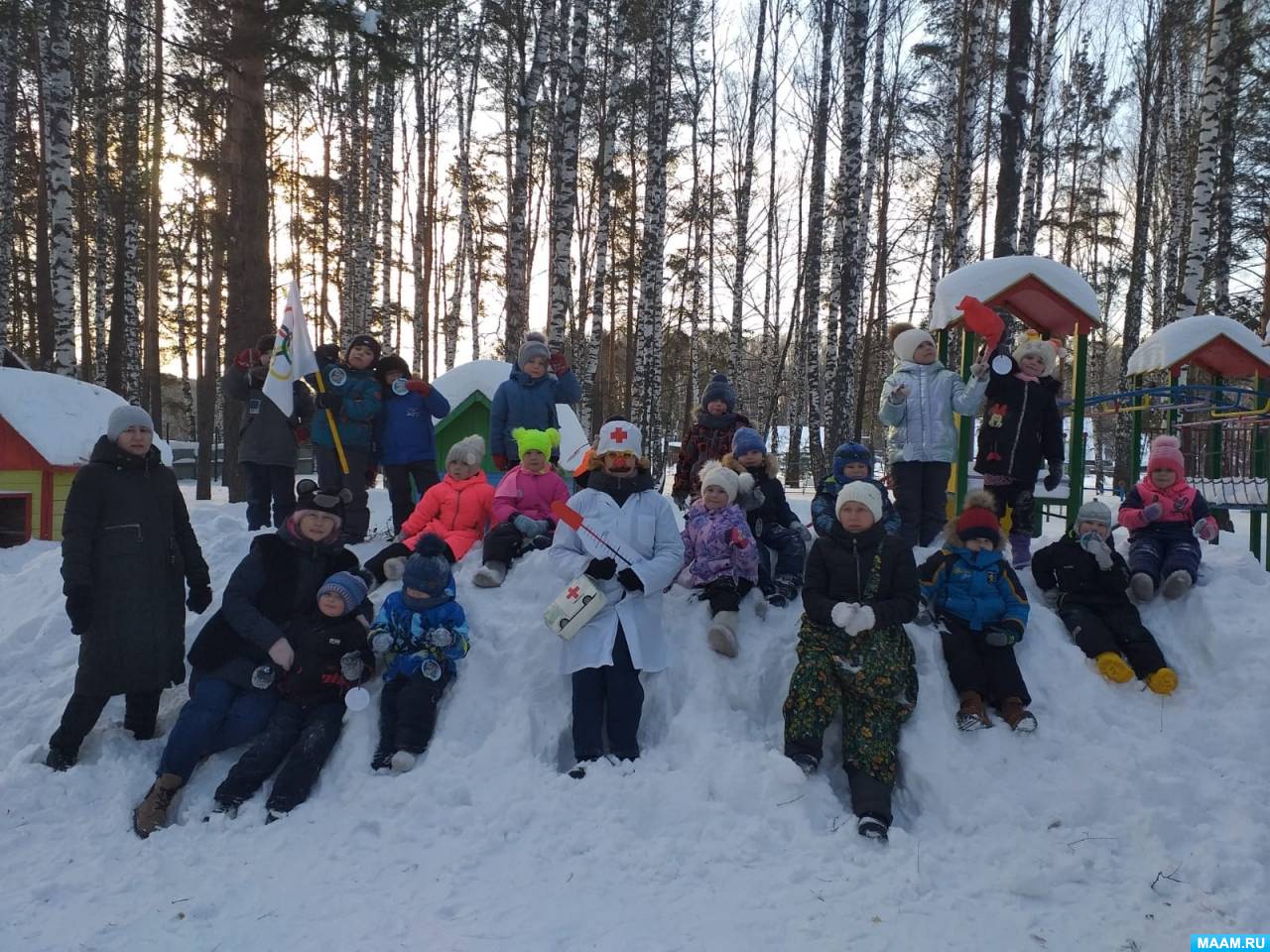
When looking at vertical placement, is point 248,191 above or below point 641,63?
below

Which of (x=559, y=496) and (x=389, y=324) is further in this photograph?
(x=389, y=324)

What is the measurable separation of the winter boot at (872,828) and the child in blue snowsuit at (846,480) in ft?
6.38

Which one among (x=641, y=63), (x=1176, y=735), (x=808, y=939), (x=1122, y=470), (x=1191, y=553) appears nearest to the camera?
(x=808, y=939)

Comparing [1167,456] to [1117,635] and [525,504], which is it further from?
[525,504]

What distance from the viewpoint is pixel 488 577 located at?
5.29 meters

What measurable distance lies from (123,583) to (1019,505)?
18.4 feet

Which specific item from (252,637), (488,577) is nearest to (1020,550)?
(488,577)

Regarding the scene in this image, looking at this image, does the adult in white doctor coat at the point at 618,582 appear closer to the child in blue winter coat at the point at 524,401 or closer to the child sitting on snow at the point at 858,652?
the child sitting on snow at the point at 858,652

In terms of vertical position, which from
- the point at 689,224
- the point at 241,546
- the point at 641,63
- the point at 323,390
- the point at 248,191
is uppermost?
the point at 641,63

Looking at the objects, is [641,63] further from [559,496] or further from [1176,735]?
[1176,735]

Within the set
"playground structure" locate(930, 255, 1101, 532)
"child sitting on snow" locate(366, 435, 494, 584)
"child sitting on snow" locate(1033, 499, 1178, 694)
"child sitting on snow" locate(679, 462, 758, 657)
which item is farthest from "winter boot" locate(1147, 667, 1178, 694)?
"child sitting on snow" locate(366, 435, 494, 584)

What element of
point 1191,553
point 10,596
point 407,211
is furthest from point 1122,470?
point 407,211

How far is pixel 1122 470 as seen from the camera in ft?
51.8

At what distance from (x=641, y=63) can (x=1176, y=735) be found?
20219 mm
